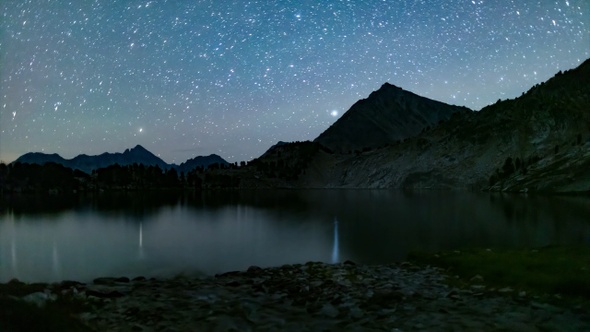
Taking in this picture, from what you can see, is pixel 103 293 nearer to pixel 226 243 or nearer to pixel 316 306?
pixel 316 306

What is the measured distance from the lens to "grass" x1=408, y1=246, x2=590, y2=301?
2677cm

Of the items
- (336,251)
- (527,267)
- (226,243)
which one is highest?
(527,267)

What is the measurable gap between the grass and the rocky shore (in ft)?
6.21

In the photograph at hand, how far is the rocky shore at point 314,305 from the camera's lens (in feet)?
65.3

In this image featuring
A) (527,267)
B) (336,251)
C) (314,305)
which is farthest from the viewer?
(336,251)

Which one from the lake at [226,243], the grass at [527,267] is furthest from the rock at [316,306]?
the lake at [226,243]

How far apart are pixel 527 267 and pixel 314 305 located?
18932mm

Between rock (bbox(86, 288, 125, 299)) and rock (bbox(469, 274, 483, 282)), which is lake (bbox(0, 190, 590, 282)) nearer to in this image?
rock (bbox(469, 274, 483, 282))

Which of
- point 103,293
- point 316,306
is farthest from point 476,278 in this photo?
point 103,293

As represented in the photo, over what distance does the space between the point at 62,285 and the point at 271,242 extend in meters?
40.0

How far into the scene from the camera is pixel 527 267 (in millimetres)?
32125

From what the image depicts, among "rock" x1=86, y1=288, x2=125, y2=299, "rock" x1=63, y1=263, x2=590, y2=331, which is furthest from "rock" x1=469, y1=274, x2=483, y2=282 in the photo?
"rock" x1=86, y1=288, x2=125, y2=299

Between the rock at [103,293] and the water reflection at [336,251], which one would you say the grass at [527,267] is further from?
the rock at [103,293]

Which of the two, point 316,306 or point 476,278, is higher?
point 316,306
